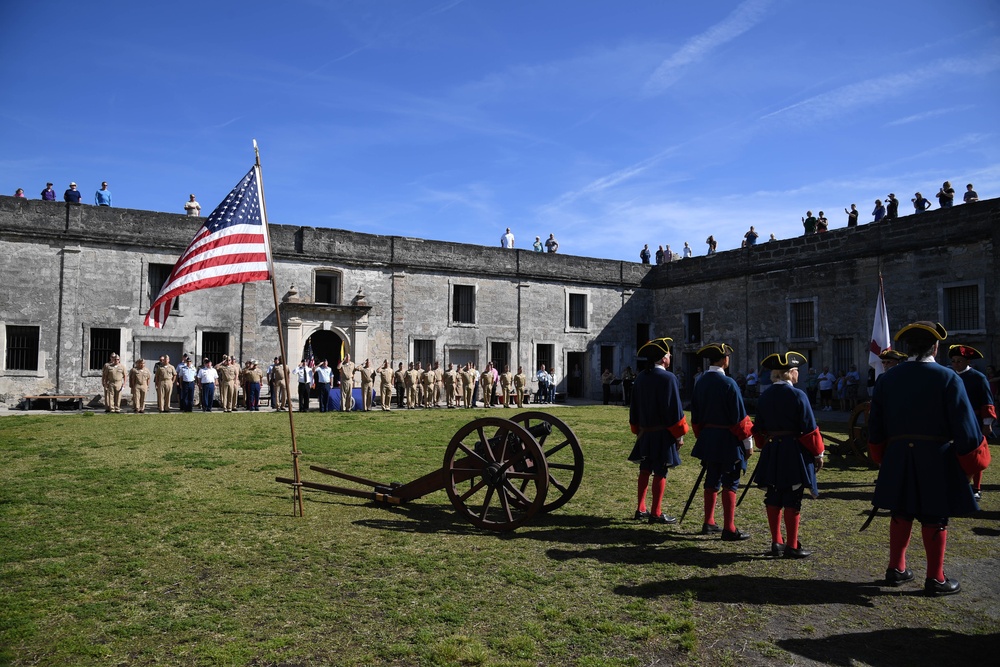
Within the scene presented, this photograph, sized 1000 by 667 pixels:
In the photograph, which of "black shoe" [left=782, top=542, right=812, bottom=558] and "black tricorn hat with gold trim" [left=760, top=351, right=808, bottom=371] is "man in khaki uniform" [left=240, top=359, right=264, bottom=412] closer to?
"black tricorn hat with gold trim" [left=760, top=351, right=808, bottom=371]

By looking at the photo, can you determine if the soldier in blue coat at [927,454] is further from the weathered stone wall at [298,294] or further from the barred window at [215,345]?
the barred window at [215,345]

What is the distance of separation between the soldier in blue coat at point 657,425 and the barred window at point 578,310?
22726 mm

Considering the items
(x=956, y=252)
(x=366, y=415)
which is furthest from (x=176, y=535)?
(x=956, y=252)

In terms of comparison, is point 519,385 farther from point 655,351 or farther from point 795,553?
point 795,553

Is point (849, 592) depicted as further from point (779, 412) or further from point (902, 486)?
point (779, 412)

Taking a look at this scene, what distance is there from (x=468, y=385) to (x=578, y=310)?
25.2ft

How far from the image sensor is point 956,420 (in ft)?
14.8

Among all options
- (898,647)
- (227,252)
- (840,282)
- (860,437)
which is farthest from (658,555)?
(840,282)

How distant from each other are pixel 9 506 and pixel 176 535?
2.15 meters

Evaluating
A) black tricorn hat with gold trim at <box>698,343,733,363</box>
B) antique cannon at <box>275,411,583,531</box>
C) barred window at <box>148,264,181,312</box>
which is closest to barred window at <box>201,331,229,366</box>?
barred window at <box>148,264,181,312</box>

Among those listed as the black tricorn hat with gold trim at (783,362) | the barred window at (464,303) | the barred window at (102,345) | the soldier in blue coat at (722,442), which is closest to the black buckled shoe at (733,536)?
the soldier in blue coat at (722,442)

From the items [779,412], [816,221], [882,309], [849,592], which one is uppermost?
[816,221]

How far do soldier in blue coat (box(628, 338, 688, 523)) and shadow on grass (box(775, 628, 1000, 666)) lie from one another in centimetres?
267

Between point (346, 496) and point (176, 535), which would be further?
point (346, 496)
